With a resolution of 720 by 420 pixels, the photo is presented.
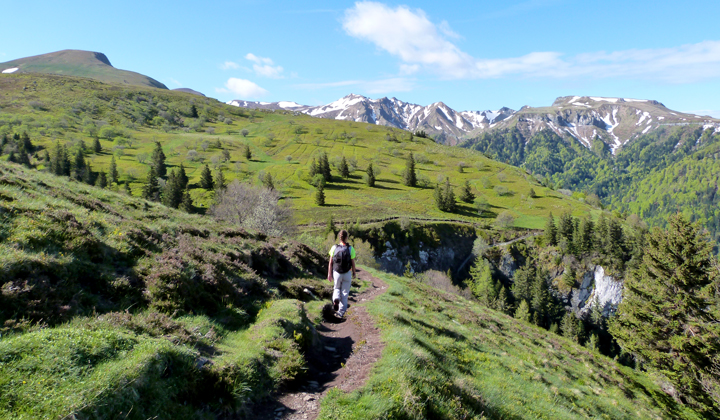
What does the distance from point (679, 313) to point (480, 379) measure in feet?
94.4

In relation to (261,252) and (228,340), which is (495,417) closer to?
(228,340)

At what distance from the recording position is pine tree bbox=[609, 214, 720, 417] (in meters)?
24.0

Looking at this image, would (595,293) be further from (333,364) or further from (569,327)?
(333,364)

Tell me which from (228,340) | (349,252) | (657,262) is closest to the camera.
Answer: (228,340)

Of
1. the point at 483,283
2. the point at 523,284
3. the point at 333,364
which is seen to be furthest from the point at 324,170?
the point at 333,364

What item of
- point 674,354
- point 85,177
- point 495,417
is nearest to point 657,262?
point 674,354

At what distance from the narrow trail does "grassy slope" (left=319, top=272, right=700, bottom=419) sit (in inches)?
17.0

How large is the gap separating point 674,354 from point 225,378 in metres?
37.5

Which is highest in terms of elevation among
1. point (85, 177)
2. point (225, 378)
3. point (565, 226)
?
point (225, 378)

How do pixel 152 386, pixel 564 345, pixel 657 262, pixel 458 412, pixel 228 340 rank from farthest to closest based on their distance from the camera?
1. pixel 657 262
2. pixel 564 345
3. pixel 228 340
4. pixel 458 412
5. pixel 152 386

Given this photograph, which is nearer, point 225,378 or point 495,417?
point 225,378

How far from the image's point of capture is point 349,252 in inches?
490

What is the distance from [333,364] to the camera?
9.31 metres

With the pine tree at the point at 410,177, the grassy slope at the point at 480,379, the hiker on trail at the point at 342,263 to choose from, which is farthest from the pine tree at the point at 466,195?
the hiker on trail at the point at 342,263
